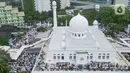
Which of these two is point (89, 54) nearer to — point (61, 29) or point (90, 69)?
point (90, 69)

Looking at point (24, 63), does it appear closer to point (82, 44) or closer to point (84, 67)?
point (84, 67)

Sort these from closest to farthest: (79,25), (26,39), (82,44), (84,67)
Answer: (84,67) < (82,44) < (79,25) < (26,39)

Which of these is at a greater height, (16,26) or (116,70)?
(16,26)

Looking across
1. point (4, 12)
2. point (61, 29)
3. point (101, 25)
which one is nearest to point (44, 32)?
point (61, 29)

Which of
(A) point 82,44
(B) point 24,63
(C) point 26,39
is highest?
(A) point 82,44

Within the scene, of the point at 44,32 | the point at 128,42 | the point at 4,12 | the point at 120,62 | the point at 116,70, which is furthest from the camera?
the point at 4,12

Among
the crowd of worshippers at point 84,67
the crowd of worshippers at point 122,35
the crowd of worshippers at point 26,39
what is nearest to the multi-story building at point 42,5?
the crowd of worshippers at point 26,39

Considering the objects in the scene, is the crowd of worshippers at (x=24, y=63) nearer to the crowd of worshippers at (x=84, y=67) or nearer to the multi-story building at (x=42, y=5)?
the crowd of worshippers at (x=84, y=67)

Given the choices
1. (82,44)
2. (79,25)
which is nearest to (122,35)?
(79,25)
